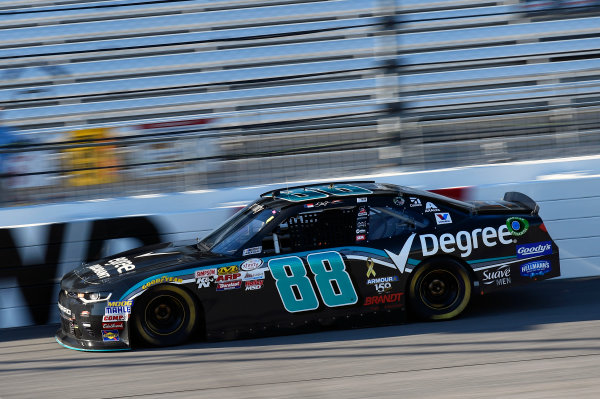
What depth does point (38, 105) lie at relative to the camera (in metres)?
11.6

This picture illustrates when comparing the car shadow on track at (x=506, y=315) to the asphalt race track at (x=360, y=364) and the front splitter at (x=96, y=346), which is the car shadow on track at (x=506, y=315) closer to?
the asphalt race track at (x=360, y=364)

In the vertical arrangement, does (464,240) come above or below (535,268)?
above

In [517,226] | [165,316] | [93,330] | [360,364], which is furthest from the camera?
[517,226]

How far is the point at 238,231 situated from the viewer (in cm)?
662

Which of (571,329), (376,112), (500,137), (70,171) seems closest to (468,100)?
(500,137)

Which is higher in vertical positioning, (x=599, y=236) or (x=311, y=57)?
(x=311, y=57)

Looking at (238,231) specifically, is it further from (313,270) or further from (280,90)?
(280,90)

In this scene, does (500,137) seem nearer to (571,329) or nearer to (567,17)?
(571,329)

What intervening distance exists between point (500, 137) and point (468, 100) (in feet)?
3.00

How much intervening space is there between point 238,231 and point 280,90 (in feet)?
20.4

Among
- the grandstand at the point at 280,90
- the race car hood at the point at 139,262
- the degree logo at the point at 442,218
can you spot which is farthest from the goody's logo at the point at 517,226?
the race car hood at the point at 139,262

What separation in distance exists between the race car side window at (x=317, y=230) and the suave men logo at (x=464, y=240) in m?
0.65

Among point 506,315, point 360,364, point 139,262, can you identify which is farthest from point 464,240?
point 139,262

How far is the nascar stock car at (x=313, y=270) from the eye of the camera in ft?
20.4
